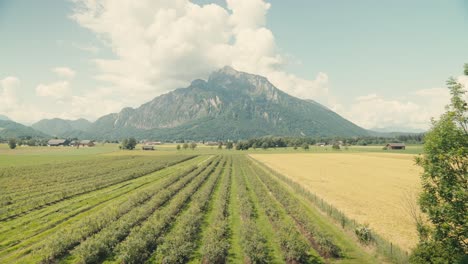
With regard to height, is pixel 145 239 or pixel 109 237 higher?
pixel 145 239

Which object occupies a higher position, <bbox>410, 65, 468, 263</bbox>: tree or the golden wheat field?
<bbox>410, 65, 468, 263</bbox>: tree

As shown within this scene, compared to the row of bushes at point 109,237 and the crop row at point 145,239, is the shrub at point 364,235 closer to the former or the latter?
the crop row at point 145,239

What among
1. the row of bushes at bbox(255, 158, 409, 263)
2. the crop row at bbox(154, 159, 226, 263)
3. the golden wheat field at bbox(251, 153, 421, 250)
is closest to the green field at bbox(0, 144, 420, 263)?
the crop row at bbox(154, 159, 226, 263)

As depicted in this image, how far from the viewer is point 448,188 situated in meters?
16.7

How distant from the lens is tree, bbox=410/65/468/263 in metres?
16.1

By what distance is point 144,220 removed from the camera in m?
28.1

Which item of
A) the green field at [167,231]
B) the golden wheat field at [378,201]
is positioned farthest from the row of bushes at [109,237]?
the golden wheat field at [378,201]

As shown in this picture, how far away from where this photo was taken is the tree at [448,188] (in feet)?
52.9

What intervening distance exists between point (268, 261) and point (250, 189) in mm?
27345

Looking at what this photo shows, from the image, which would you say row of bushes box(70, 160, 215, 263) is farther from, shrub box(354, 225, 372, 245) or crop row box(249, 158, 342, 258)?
shrub box(354, 225, 372, 245)

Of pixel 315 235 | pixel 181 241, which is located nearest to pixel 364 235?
pixel 315 235

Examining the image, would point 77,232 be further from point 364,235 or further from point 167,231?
point 364,235

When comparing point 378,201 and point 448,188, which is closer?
point 448,188

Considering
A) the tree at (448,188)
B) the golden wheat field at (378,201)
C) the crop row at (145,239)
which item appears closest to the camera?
the tree at (448,188)
